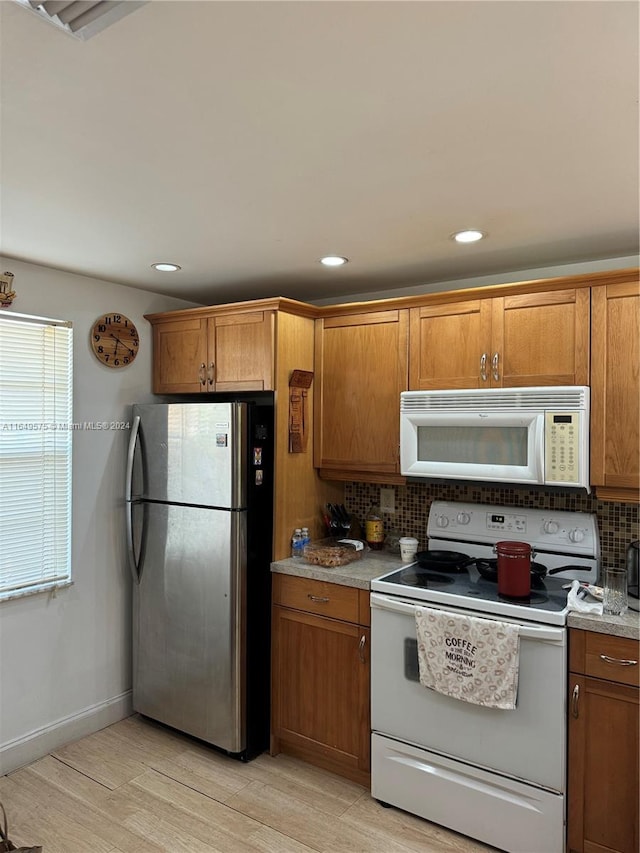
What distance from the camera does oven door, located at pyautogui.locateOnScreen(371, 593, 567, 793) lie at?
7.07ft

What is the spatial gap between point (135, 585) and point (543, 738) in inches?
84.9

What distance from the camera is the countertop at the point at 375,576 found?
2074mm

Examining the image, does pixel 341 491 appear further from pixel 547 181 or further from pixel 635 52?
pixel 635 52

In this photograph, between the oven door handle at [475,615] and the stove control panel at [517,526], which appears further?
the stove control panel at [517,526]

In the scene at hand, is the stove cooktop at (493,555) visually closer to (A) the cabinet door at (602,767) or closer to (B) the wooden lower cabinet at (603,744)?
(B) the wooden lower cabinet at (603,744)

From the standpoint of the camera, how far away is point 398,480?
2.99 meters

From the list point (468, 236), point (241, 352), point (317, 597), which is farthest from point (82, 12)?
point (317, 597)

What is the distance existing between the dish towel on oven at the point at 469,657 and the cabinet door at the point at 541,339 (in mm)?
1057

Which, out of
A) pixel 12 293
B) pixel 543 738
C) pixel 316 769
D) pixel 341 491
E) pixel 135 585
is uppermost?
pixel 12 293

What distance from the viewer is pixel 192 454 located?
2984 mm

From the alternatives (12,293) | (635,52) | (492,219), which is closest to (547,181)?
(492,219)

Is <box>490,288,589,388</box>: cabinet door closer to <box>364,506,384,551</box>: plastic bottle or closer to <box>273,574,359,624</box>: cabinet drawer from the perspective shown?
<box>364,506,384,551</box>: plastic bottle

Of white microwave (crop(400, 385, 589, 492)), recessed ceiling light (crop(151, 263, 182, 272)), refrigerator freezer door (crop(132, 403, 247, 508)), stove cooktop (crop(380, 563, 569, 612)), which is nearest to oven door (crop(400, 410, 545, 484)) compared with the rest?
white microwave (crop(400, 385, 589, 492))

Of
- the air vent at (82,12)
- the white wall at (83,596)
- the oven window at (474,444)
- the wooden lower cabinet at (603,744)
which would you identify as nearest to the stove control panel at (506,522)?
the oven window at (474,444)
